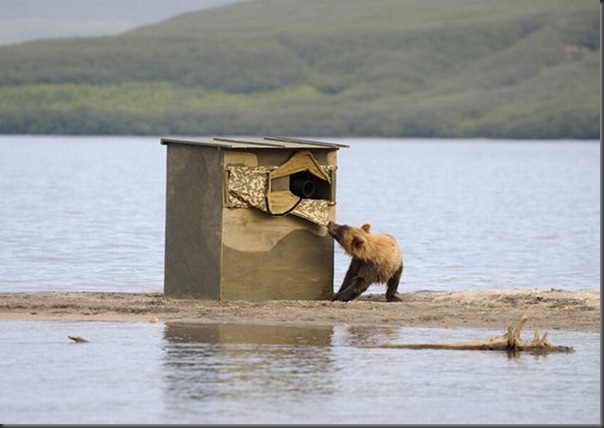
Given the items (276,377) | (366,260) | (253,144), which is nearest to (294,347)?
(276,377)

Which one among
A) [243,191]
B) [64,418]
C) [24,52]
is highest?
[24,52]

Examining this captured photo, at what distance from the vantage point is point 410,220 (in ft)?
137

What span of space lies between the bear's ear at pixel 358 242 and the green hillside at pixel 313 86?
5251 inches

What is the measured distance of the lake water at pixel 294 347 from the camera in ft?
38.2

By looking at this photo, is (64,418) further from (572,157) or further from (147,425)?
(572,157)

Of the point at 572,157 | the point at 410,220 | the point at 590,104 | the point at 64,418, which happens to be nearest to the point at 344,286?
the point at 64,418

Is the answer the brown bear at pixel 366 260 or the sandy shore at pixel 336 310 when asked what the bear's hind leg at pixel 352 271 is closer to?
the brown bear at pixel 366 260

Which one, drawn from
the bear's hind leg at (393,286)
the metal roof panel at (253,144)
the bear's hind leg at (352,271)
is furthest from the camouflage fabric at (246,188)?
the bear's hind leg at (393,286)

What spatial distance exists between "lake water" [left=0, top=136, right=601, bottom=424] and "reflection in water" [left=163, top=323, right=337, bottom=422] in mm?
19

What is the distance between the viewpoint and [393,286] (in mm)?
17703

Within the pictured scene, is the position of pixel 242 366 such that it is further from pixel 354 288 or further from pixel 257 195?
pixel 354 288

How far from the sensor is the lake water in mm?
11648

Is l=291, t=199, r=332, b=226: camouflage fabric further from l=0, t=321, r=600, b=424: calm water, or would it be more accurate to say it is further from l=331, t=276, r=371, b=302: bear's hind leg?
l=0, t=321, r=600, b=424: calm water

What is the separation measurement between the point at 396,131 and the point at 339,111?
6.39m
